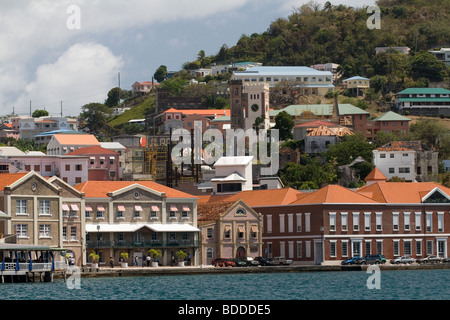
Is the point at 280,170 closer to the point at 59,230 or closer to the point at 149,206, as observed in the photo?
the point at 149,206

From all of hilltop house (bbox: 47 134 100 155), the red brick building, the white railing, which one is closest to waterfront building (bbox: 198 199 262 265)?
the red brick building

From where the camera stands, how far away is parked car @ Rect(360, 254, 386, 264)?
101719mm

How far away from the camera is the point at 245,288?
7531 cm

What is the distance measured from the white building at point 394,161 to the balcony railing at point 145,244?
54.5 metres

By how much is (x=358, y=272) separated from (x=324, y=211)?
10040 millimetres

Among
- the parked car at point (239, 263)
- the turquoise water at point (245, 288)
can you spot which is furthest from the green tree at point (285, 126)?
the turquoise water at point (245, 288)

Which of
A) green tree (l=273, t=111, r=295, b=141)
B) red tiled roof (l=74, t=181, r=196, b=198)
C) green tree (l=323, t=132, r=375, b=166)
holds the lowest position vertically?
red tiled roof (l=74, t=181, r=196, b=198)

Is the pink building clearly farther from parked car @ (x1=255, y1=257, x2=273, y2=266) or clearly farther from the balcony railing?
parked car @ (x1=255, y1=257, x2=273, y2=266)

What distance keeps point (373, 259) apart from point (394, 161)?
52.3m

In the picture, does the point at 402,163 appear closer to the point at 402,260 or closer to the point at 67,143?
the point at 402,260

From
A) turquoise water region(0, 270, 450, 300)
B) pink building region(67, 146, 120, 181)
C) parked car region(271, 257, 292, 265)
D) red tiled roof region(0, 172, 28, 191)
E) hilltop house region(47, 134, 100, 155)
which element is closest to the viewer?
turquoise water region(0, 270, 450, 300)

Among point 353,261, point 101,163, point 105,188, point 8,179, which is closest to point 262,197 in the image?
point 353,261

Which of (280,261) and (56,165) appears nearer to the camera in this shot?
(280,261)
